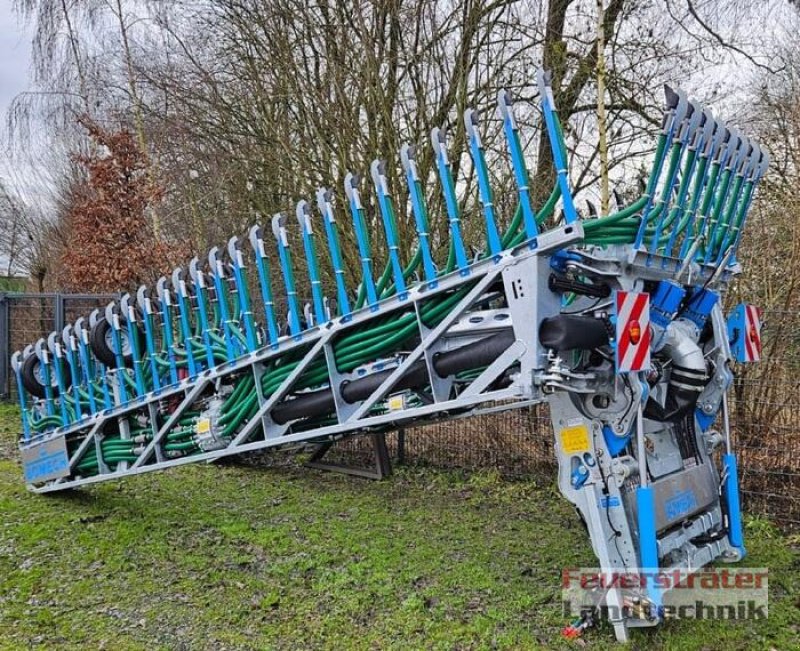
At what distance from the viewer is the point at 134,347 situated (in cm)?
536

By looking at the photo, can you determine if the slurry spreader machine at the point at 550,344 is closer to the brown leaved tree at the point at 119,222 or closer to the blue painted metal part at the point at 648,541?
the blue painted metal part at the point at 648,541

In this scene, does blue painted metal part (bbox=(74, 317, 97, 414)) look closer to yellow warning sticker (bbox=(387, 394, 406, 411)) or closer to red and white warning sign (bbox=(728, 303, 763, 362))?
yellow warning sticker (bbox=(387, 394, 406, 411))

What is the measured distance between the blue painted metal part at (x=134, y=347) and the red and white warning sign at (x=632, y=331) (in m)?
3.69

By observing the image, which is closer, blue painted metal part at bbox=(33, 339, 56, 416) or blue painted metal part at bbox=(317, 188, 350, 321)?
blue painted metal part at bbox=(317, 188, 350, 321)

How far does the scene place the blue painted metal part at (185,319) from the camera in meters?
5.04

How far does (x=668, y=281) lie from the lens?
12.3 feet

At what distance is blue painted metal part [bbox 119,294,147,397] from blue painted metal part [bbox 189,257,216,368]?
66 cm

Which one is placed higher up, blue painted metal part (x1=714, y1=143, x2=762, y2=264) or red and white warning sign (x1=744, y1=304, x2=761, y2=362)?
blue painted metal part (x1=714, y1=143, x2=762, y2=264)

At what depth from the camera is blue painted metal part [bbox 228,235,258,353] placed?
183 inches

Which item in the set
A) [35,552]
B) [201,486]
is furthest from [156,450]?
[201,486]

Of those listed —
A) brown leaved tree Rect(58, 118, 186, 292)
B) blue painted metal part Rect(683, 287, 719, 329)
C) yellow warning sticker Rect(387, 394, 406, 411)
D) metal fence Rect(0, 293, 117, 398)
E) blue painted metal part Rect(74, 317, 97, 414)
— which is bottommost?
yellow warning sticker Rect(387, 394, 406, 411)

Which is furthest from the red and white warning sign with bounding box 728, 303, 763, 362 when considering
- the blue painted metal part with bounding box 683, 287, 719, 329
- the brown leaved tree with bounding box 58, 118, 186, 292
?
the brown leaved tree with bounding box 58, 118, 186, 292

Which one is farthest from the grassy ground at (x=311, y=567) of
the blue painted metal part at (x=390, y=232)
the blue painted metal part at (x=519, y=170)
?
the blue painted metal part at (x=519, y=170)

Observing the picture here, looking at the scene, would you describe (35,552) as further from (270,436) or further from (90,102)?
(90,102)
